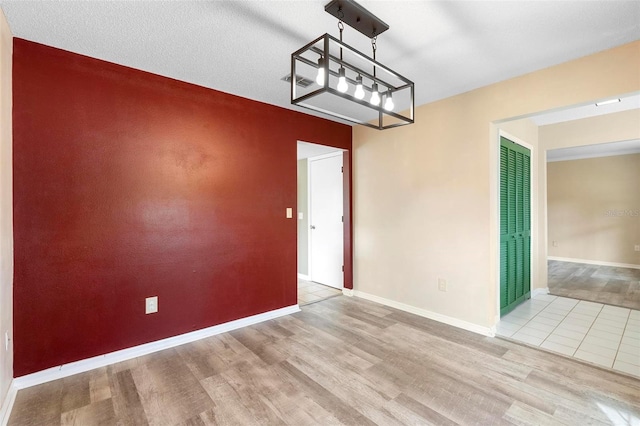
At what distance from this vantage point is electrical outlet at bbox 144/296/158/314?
8.53ft

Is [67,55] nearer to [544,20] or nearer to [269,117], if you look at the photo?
[269,117]

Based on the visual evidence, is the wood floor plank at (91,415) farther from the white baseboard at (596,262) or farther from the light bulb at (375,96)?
the white baseboard at (596,262)

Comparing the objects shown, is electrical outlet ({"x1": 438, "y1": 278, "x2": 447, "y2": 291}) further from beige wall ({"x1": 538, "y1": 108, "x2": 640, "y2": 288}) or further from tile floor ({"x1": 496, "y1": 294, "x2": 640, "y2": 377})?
beige wall ({"x1": 538, "y1": 108, "x2": 640, "y2": 288})

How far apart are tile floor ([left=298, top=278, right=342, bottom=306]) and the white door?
11 cm

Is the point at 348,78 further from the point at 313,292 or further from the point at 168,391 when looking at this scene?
the point at 313,292

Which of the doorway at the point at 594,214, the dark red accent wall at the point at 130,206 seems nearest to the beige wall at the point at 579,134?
the doorway at the point at 594,214

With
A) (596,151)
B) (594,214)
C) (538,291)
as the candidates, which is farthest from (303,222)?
(594,214)

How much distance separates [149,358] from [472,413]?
8.07 feet

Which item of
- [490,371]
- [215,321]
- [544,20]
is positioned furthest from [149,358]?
[544,20]

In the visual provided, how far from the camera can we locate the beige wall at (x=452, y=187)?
2436mm

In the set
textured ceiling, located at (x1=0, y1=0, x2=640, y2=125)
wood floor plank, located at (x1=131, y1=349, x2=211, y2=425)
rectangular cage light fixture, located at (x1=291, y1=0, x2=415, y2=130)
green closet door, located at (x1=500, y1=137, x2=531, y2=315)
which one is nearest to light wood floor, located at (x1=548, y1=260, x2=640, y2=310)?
green closet door, located at (x1=500, y1=137, x2=531, y2=315)

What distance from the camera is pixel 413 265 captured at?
11.6 ft

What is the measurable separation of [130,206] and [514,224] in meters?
4.14

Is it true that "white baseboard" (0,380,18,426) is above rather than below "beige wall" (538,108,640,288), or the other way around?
below
